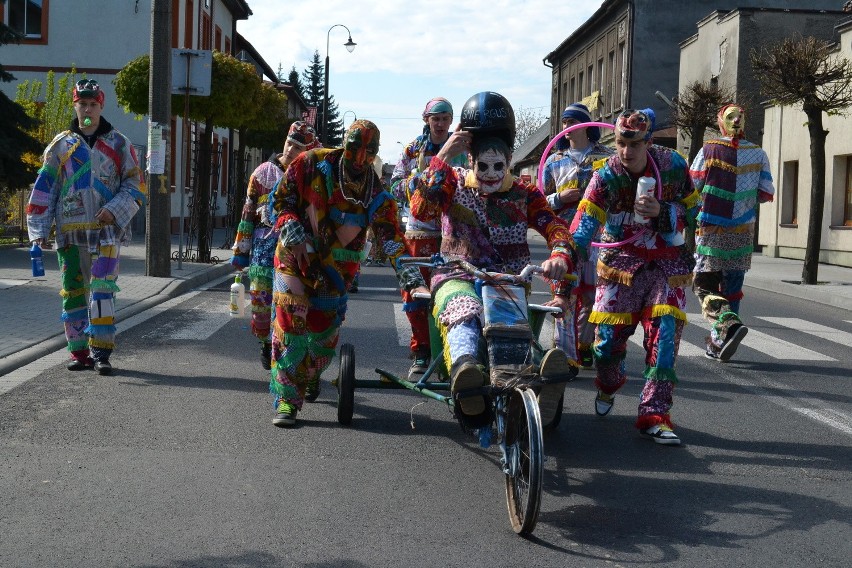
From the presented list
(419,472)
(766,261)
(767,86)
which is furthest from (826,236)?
(419,472)

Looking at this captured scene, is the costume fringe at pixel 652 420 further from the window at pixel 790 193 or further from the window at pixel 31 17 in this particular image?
the window at pixel 31 17

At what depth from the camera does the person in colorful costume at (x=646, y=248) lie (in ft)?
21.0

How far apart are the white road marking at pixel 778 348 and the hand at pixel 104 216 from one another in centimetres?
587

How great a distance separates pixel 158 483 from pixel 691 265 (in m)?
3.20

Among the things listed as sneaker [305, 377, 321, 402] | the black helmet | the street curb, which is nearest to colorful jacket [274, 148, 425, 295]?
the black helmet

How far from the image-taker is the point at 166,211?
15.7m

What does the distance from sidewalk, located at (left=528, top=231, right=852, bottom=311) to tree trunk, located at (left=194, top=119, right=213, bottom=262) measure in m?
9.55

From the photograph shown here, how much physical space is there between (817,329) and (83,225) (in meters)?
8.24

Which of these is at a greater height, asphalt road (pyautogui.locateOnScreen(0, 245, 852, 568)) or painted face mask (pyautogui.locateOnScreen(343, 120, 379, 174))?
painted face mask (pyautogui.locateOnScreen(343, 120, 379, 174))

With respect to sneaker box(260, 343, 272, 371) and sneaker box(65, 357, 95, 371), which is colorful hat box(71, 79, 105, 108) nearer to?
sneaker box(65, 357, 95, 371)

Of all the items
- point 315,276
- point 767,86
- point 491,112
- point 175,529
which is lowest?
point 175,529

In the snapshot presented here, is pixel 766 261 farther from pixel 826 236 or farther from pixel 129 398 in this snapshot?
pixel 129 398

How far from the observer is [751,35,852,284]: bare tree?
19.1m

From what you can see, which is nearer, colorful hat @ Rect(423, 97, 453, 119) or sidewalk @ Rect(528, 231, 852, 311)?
colorful hat @ Rect(423, 97, 453, 119)
